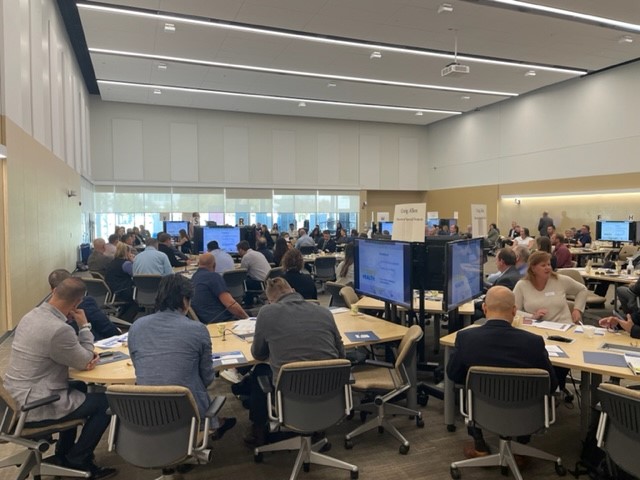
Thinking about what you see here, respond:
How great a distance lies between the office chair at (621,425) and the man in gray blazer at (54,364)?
274 centimetres

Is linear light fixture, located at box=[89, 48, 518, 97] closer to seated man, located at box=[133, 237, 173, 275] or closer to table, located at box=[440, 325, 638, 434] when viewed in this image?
seated man, located at box=[133, 237, 173, 275]

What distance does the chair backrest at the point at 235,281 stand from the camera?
5.99 meters

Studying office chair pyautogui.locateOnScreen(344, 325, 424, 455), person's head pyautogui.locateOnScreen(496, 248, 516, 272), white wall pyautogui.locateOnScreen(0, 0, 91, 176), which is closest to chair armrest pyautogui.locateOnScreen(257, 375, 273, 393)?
office chair pyautogui.locateOnScreen(344, 325, 424, 455)

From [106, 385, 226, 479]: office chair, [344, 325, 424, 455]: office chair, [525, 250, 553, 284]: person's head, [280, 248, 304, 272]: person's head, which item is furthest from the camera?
[280, 248, 304, 272]: person's head

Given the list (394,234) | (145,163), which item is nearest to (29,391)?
(394,234)

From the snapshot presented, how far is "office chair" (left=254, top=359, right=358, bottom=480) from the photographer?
8.07 ft

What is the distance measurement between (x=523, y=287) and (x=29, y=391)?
374cm

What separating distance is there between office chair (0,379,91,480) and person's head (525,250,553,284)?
3.56 m

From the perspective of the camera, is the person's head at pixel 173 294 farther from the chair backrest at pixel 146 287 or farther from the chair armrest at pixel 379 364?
the chair backrest at pixel 146 287

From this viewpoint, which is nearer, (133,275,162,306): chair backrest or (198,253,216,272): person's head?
(198,253,216,272): person's head

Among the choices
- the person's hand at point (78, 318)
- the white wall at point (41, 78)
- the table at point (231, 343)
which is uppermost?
the white wall at point (41, 78)

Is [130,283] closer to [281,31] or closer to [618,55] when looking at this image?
[281,31]

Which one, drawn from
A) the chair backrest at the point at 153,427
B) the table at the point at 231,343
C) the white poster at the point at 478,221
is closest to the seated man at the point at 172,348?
the chair backrest at the point at 153,427

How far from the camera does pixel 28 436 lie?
249cm
